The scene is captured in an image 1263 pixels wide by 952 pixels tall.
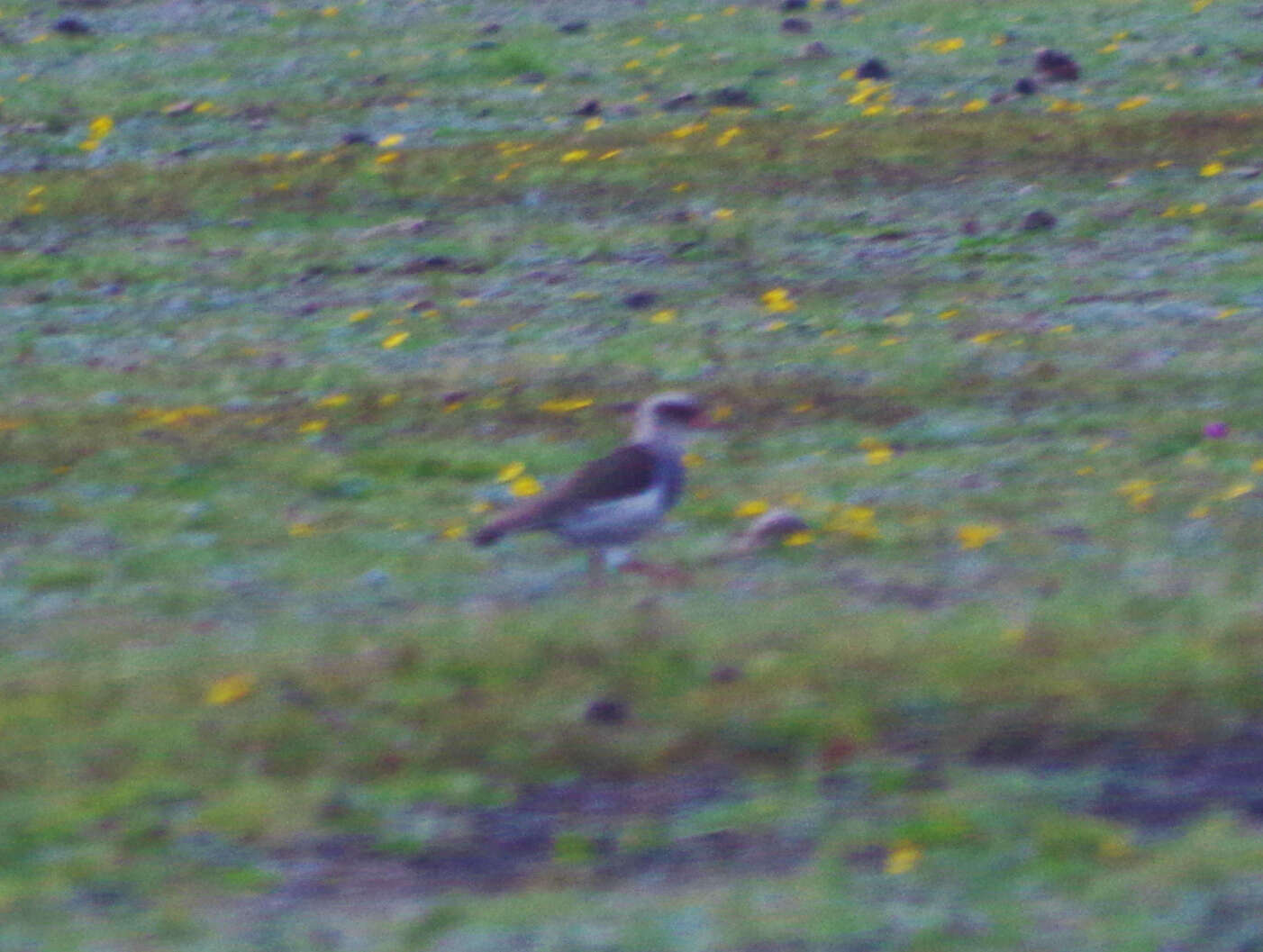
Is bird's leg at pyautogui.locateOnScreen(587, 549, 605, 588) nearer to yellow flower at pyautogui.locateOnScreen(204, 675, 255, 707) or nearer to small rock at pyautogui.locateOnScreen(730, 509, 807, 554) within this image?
small rock at pyautogui.locateOnScreen(730, 509, 807, 554)

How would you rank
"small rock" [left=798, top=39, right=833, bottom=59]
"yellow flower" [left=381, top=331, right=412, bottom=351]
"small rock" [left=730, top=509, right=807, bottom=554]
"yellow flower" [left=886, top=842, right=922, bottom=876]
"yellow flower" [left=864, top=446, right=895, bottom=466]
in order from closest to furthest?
1. "yellow flower" [left=886, top=842, right=922, bottom=876]
2. "small rock" [left=730, top=509, right=807, bottom=554]
3. "yellow flower" [left=864, top=446, right=895, bottom=466]
4. "yellow flower" [left=381, top=331, right=412, bottom=351]
5. "small rock" [left=798, top=39, right=833, bottom=59]

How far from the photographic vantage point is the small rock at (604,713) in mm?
8680

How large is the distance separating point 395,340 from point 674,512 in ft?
17.2

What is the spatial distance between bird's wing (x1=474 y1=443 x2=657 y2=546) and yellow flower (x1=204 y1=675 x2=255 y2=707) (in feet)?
5.28

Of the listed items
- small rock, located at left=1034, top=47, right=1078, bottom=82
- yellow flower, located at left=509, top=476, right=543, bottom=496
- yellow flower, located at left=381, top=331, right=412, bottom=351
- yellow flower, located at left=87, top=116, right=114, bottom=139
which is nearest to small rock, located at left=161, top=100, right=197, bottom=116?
yellow flower, located at left=87, top=116, right=114, bottom=139

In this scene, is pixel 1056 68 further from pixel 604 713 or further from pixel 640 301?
pixel 604 713

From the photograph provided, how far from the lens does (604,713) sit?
28.5ft

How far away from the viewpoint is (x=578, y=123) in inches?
929

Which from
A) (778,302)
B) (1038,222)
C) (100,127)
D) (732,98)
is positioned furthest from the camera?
(100,127)

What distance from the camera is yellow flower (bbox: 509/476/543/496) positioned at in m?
12.4

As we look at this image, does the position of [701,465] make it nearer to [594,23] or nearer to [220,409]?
[220,409]

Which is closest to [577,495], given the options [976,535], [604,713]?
[604,713]

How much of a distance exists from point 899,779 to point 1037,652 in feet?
4.43

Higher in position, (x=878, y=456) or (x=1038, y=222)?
(x=878, y=456)
